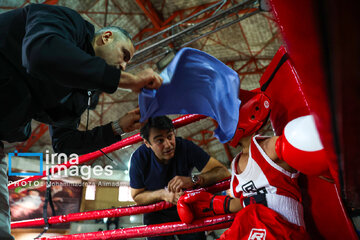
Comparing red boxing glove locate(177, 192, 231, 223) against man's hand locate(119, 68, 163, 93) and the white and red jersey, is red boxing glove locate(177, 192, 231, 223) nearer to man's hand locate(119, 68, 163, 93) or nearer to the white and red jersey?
the white and red jersey

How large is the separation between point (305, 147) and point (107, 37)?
3.41 ft

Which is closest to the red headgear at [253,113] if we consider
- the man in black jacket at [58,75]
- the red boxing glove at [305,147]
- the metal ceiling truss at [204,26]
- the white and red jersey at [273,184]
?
the white and red jersey at [273,184]

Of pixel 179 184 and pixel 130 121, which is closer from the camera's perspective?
pixel 130 121

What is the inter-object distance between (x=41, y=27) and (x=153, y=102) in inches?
19.7

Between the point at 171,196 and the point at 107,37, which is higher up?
the point at 107,37

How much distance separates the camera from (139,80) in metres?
0.94

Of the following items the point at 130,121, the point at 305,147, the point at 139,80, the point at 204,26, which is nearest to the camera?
the point at 305,147

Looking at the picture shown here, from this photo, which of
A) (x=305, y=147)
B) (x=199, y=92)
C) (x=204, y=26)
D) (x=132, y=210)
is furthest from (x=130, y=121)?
(x=204, y=26)

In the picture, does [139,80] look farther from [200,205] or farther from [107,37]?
[200,205]

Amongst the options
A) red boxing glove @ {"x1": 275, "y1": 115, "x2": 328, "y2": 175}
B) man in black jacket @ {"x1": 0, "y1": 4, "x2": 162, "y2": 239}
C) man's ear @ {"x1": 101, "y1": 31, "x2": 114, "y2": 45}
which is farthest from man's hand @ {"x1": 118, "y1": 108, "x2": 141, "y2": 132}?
red boxing glove @ {"x1": 275, "y1": 115, "x2": 328, "y2": 175}

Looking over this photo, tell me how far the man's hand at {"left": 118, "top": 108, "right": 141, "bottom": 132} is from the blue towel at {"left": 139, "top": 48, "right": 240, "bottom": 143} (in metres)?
0.23

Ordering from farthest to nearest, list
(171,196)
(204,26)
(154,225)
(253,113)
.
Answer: (204,26) < (171,196) < (154,225) < (253,113)

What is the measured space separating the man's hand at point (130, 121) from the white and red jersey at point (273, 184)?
64 centimetres

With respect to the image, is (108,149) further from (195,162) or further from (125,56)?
(125,56)
